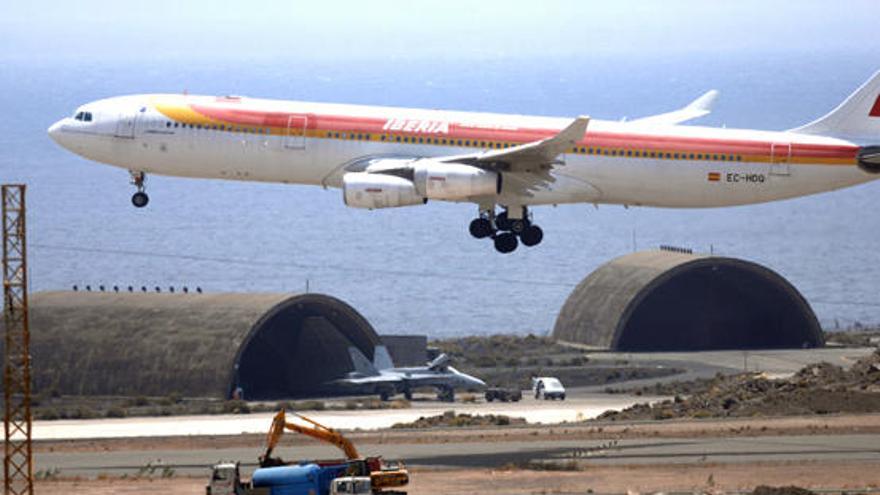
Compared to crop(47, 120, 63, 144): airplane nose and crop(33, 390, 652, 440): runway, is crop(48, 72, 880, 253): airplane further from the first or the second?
crop(33, 390, 652, 440): runway

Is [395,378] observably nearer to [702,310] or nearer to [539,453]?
[702,310]

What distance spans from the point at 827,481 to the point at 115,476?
24037 mm

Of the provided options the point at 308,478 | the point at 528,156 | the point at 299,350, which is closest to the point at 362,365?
the point at 299,350

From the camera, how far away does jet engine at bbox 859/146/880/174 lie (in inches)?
3036

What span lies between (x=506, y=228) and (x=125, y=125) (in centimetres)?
1632

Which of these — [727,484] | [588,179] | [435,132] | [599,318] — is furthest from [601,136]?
[599,318]

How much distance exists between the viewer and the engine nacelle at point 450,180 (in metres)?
74.6

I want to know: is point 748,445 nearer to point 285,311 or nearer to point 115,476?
point 115,476

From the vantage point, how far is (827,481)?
61188 millimetres

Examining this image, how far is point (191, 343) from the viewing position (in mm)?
105688

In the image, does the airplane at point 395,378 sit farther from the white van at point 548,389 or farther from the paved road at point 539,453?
the paved road at point 539,453

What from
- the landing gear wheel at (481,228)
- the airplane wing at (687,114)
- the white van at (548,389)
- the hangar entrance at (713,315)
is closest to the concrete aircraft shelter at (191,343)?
the white van at (548,389)

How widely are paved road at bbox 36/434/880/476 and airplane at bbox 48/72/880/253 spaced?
1004cm

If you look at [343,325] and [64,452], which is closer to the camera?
[64,452]
